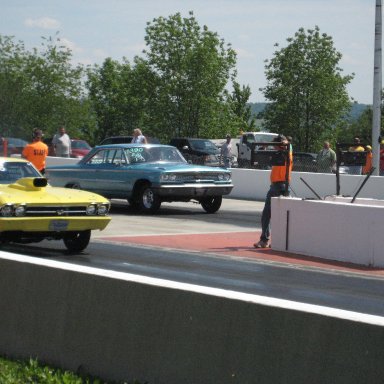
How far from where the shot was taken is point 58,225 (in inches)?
518

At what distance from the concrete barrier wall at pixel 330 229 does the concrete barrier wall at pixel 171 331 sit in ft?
25.3

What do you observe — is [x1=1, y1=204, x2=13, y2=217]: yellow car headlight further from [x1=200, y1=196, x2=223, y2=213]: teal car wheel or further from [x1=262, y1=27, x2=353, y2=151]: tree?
[x1=262, y1=27, x2=353, y2=151]: tree

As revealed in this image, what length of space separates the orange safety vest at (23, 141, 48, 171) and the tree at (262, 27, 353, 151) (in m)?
38.8

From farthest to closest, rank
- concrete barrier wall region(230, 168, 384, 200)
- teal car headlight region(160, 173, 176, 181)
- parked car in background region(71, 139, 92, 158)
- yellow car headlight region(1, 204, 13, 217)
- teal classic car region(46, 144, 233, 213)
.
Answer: parked car in background region(71, 139, 92, 158), concrete barrier wall region(230, 168, 384, 200), teal classic car region(46, 144, 233, 213), teal car headlight region(160, 173, 176, 181), yellow car headlight region(1, 204, 13, 217)

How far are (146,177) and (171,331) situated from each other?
1565 cm

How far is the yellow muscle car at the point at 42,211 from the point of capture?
12.9 metres

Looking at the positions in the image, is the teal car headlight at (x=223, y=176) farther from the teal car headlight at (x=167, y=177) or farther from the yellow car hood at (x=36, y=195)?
the yellow car hood at (x=36, y=195)

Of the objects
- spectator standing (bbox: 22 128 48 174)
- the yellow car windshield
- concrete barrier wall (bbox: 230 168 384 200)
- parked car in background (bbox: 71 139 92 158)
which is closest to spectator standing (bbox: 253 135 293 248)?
the yellow car windshield

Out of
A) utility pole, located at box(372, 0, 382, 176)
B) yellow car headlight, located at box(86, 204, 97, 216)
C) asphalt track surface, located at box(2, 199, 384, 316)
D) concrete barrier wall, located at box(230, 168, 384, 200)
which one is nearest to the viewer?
asphalt track surface, located at box(2, 199, 384, 316)

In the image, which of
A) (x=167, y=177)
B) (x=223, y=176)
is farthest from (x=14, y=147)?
(x=167, y=177)

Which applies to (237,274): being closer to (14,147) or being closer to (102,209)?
(102,209)

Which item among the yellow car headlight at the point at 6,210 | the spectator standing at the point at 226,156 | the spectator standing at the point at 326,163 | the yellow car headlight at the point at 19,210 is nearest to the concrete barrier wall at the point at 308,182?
the spectator standing at the point at 326,163

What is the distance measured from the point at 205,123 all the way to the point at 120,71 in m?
→ 20.5

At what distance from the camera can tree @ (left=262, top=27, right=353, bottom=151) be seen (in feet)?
192
